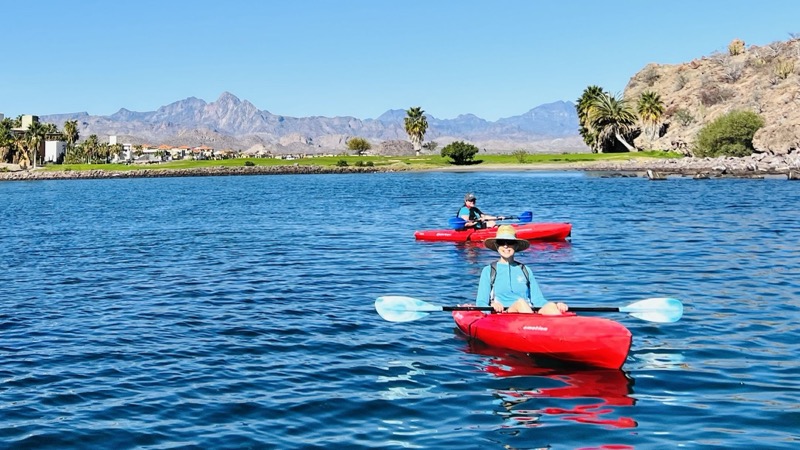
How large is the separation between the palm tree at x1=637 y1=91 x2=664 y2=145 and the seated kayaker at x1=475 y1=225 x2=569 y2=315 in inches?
4910

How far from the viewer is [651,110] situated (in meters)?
130

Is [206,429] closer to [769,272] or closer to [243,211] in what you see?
[769,272]

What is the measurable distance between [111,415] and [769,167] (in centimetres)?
7947

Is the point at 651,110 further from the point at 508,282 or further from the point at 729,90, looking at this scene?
the point at 508,282

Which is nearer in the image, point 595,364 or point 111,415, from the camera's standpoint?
point 111,415

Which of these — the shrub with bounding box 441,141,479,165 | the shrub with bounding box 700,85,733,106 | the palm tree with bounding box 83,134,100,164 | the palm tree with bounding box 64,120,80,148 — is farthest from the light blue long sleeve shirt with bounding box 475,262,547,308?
the palm tree with bounding box 83,134,100,164

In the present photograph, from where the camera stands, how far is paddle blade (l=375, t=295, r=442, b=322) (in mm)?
13500

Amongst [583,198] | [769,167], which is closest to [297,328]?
[583,198]

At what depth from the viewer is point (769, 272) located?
2000cm

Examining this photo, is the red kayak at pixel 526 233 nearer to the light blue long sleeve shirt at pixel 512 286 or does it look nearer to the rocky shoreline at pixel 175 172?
the light blue long sleeve shirt at pixel 512 286

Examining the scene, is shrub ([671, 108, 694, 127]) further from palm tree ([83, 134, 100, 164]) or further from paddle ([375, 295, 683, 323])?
paddle ([375, 295, 683, 323])

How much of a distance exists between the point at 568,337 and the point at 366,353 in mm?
3403

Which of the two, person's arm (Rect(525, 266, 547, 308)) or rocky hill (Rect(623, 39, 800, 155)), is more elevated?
rocky hill (Rect(623, 39, 800, 155))

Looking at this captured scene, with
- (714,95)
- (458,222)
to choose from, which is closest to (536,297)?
(458,222)
